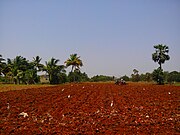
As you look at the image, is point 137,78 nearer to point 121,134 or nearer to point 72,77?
point 72,77

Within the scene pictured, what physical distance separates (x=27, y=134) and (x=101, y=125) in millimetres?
2346

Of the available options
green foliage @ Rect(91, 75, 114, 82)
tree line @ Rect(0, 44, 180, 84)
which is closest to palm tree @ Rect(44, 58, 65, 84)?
tree line @ Rect(0, 44, 180, 84)

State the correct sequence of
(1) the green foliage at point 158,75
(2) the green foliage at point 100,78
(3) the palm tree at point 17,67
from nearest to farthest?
(1) the green foliage at point 158,75 → (3) the palm tree at point 17,67 → (2) the green foliage at point 100,78

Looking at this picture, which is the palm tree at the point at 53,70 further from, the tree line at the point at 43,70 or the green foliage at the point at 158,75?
the green foliage at the point at 158,75

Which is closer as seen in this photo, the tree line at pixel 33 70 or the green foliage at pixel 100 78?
the tree line at pixel 33 70

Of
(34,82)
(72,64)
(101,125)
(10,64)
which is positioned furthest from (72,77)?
(101,125)

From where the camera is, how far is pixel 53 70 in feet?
161

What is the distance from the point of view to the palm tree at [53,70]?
49250mm

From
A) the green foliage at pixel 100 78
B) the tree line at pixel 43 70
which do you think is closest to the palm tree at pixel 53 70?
the tree line at pixel 43 70

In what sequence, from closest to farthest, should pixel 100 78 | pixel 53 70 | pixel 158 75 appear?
pixel 158 75, pixel 53 70, pixel 100 78

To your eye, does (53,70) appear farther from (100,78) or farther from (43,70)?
(100,78)

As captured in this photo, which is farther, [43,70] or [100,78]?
[100,78]

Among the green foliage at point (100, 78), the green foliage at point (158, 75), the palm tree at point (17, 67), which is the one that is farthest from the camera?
the green foliage at point (100, 78)

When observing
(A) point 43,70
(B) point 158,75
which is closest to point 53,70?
(A) point 43,70
